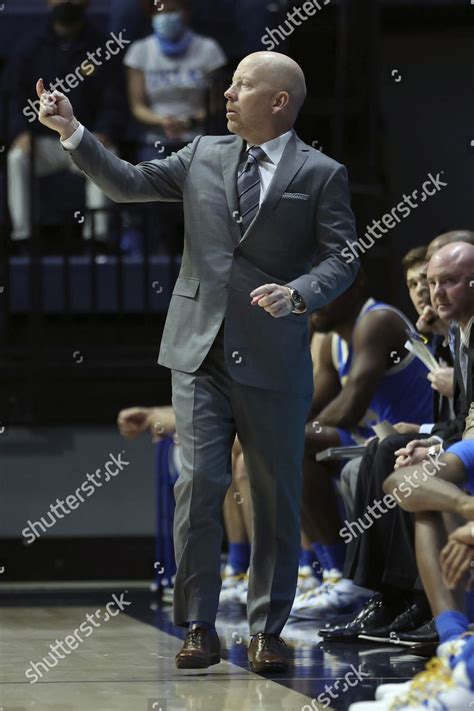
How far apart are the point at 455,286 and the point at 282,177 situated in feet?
1.88

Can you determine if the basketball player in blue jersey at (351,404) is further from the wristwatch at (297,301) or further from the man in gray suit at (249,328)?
the wristwatch at (297,301)

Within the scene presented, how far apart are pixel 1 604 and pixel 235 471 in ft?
3.45

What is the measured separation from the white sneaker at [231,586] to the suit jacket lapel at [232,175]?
2085 millimetres

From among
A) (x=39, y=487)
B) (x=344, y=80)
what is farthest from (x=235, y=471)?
(x=344, y=80)

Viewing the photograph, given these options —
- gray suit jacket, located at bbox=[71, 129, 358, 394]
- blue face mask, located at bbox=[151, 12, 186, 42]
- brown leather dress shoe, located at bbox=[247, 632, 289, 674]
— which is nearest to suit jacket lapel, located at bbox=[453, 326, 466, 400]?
gray suit jacket, located at bbox=[71, 129, 358, 394]

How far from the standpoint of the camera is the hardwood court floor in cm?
358

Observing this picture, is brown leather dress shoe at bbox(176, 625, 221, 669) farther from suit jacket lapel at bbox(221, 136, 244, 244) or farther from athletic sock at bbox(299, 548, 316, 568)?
athletic sock at bbox(299, 548, 316, 568)

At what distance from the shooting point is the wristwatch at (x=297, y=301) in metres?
3.85

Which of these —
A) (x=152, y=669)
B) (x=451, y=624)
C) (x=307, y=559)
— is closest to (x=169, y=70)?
(x=307, y=559)

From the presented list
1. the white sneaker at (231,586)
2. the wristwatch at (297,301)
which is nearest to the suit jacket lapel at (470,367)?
the wristwatch at (297,301)

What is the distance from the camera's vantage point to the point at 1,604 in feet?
18.9

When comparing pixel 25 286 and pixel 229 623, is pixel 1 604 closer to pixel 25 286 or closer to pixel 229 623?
pixel 229 623

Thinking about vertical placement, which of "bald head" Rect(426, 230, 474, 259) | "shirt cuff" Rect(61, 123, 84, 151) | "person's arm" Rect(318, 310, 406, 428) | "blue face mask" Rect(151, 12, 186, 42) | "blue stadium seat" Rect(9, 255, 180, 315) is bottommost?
"person's arm" Rect(318, 310, 406, 428)

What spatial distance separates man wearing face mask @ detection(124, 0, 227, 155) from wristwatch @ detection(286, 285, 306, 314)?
4.13 meters
